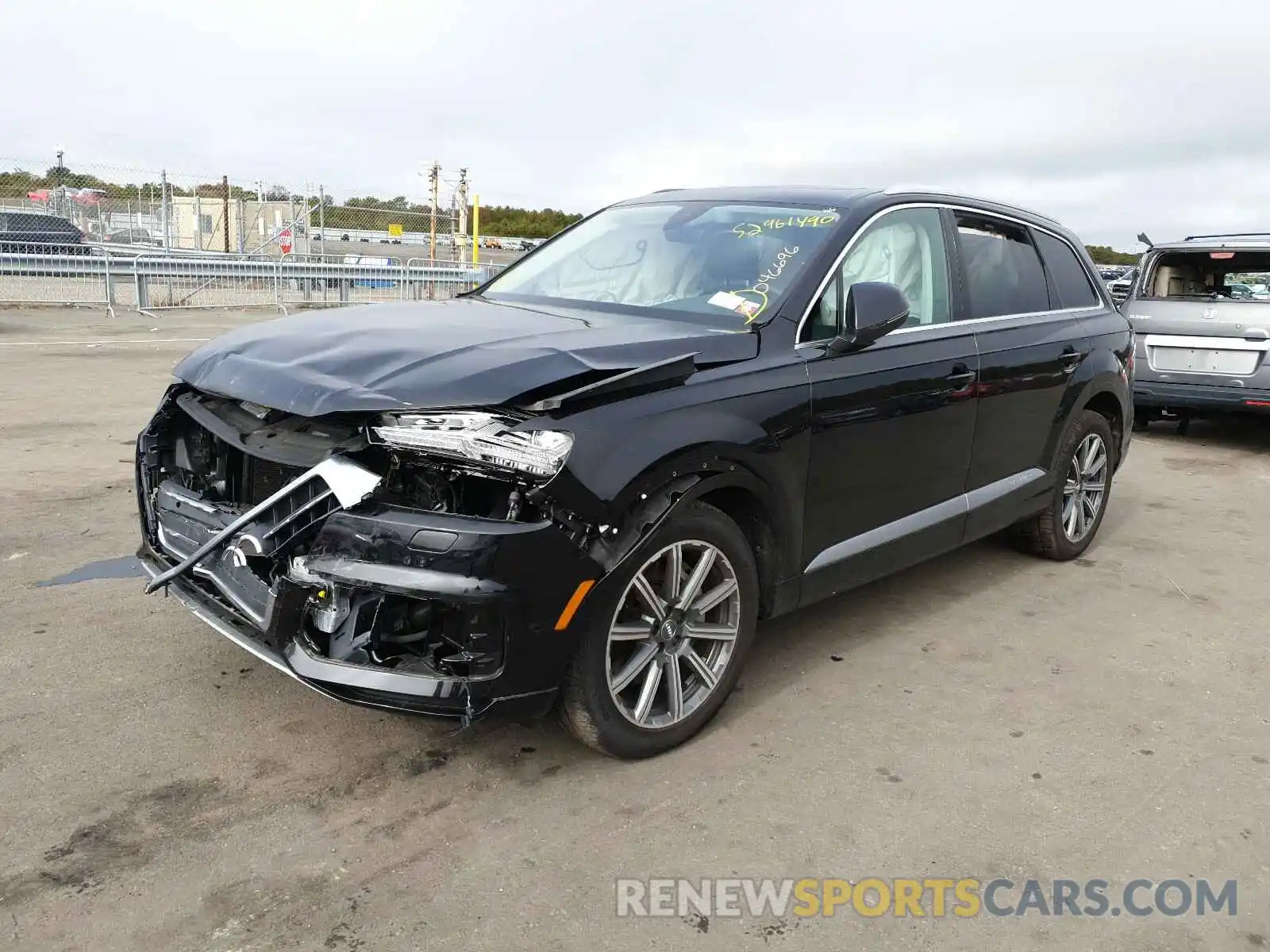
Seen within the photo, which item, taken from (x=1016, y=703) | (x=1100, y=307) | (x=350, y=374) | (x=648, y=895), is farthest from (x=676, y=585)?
(x=1100, y=307)

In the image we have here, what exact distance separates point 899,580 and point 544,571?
9.79 ft

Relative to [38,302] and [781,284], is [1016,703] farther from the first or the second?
[38,302]

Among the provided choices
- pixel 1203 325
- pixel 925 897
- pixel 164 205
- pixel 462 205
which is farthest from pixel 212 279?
pixel 925 897

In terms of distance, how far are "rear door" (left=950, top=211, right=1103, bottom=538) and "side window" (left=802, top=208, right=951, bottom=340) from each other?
211mm

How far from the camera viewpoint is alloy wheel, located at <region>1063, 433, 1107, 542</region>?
570 centimetres

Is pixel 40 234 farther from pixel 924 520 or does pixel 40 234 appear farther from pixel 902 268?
pixel 924 520

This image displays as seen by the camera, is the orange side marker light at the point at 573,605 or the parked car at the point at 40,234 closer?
the orange side marker light at the point at 573,605

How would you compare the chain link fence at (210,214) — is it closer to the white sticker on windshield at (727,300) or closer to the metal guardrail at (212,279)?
the metal guardrail at (212,279)

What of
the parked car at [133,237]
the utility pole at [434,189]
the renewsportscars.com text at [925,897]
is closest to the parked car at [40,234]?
the parked car at [133,237]

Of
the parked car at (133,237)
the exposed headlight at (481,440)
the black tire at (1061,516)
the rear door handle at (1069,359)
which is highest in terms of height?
the parked car at (133,237)

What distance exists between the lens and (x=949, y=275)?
4668 millimetres

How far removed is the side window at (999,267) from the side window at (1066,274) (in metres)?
0.14

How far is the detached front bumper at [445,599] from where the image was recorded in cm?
280

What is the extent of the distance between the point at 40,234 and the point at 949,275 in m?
19.0
